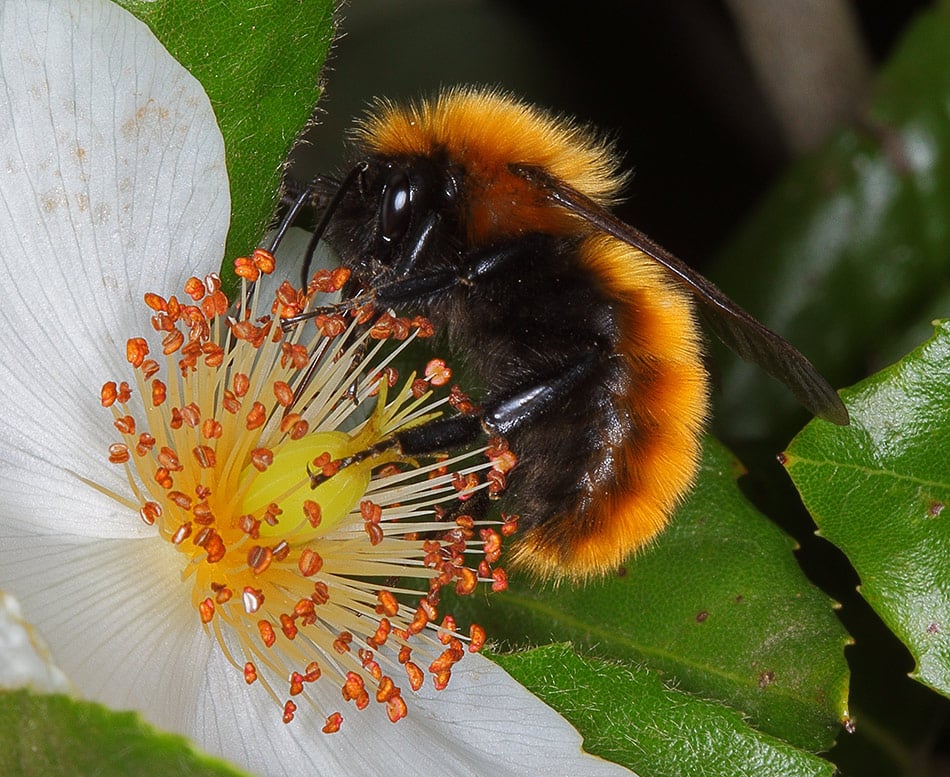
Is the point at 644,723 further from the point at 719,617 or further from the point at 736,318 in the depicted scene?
the point at 736,318

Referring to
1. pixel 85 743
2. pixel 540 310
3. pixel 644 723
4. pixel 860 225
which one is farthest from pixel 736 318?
pixel 860 225

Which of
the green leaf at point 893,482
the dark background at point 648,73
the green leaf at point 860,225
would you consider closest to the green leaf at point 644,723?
the green leaf at point 893,482

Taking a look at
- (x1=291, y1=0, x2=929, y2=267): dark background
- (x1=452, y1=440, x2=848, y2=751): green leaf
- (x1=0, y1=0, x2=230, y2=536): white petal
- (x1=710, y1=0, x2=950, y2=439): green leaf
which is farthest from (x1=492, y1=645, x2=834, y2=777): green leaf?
(x1=291, y1=0, x2=929, y2=267): dark background

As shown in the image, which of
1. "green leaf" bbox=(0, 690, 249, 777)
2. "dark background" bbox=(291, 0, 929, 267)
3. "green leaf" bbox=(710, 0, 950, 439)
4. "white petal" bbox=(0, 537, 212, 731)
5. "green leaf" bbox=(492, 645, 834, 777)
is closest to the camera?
"green leaf" bbox=(0, 690, 249, 777)

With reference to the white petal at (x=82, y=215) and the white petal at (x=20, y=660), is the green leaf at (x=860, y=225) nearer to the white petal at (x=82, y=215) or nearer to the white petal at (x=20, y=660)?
the white petal at (x=82, y=215)

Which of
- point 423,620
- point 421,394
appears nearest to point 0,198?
point 421,394

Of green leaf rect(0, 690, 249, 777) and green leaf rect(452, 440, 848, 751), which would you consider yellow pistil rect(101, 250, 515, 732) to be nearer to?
green leaf rect(452, 440, 848, 751)
